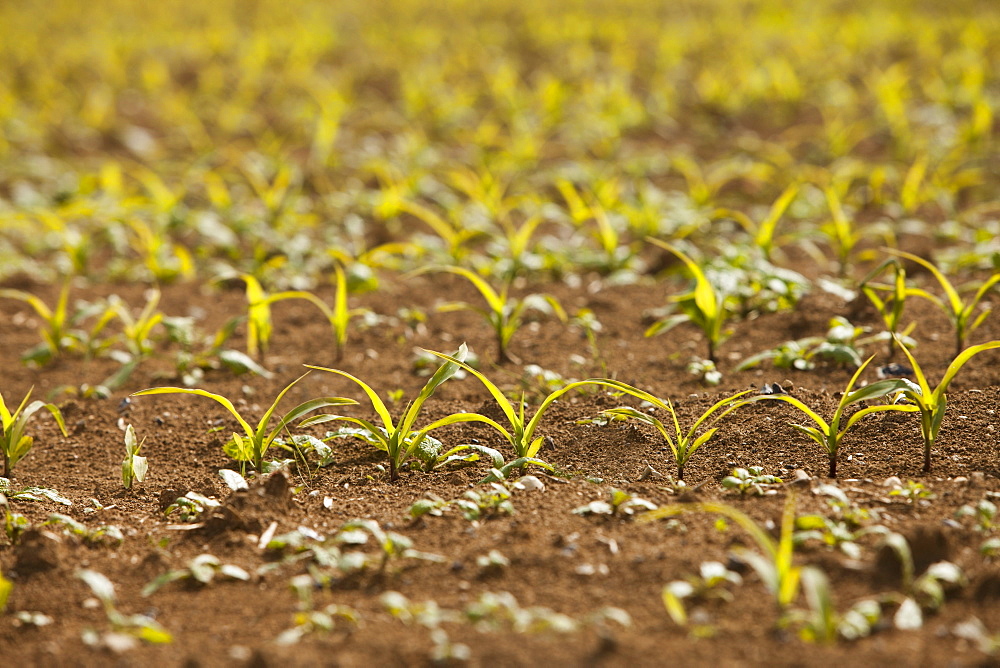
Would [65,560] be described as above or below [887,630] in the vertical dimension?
below

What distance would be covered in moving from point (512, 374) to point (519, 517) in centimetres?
82

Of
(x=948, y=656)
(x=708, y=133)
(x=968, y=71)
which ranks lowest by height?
(x=948, y=656)

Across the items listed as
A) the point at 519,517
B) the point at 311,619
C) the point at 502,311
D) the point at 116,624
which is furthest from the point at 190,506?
the point at 502,311

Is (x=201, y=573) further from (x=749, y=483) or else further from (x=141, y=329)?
(x=141, y=329)

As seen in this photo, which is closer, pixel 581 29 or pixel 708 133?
pixel 708 133

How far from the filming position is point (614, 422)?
2.67 m

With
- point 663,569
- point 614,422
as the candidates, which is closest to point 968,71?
point 614,422

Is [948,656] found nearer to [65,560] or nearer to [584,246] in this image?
[65,560]

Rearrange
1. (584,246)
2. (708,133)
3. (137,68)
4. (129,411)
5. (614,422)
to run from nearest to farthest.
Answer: (614,422), (129,411), (584,246), (708,133), (137,68)

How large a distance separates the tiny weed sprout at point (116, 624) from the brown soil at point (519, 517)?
0.03 metres

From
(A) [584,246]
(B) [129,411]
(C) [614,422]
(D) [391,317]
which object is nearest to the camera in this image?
(C) [614,422]

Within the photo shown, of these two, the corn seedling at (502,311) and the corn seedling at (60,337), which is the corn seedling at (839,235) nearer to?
the corn seedling at (502,311)

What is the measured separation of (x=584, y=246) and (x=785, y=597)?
293 cm

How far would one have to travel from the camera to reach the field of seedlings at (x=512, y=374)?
1.78 meters
